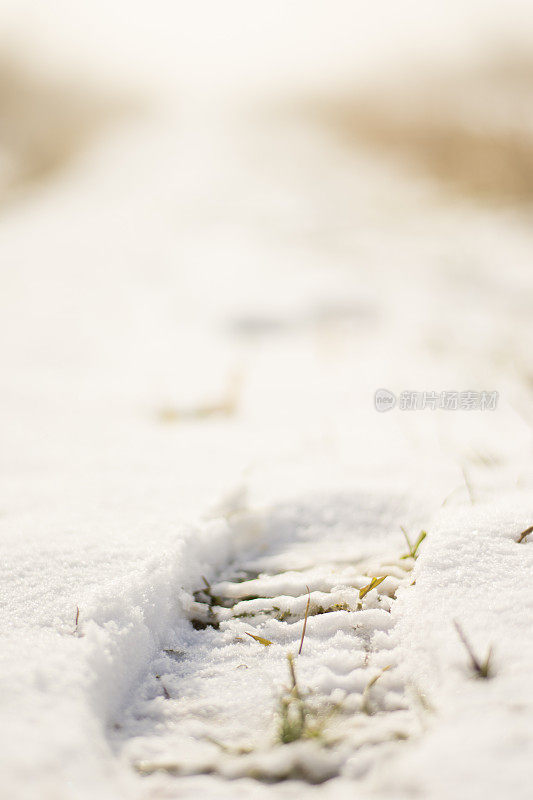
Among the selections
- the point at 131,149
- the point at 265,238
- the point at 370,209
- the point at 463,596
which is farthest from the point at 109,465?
the point at 131,149

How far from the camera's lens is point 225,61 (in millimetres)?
8750

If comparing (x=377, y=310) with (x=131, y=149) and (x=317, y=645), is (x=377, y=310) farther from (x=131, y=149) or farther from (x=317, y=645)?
(x=131, y=149)

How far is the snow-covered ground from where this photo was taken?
2.25ft
